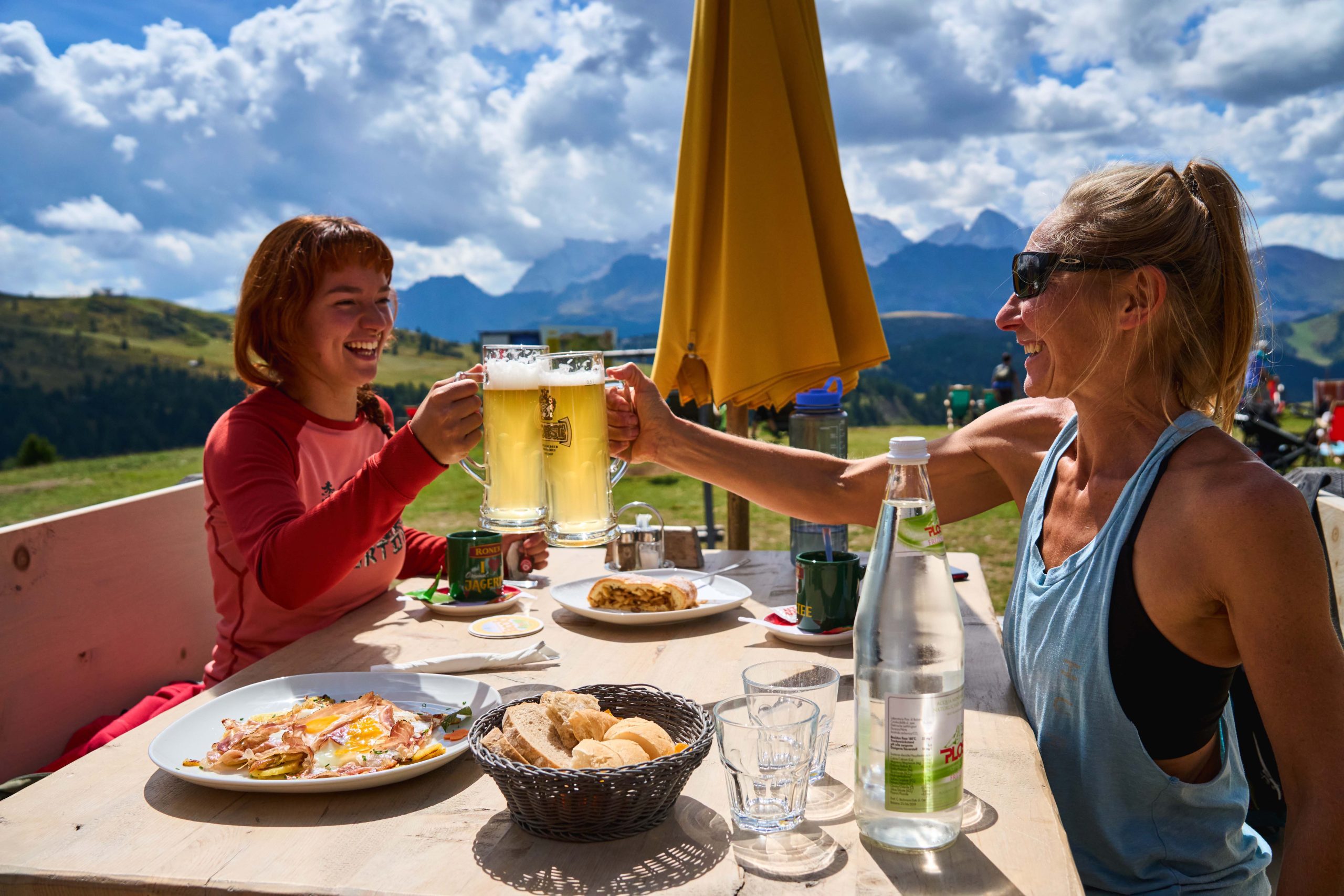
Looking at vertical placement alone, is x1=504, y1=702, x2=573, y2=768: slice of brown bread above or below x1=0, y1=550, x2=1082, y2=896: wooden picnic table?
above

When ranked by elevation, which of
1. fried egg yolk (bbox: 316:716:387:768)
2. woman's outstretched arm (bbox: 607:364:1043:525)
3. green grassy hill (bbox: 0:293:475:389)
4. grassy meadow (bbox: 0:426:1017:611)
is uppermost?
green grassy hill (bbox: 0:293:475:389)

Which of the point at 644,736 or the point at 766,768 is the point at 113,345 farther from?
the point at 766,768

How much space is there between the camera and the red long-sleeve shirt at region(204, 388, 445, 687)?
6.36 ft

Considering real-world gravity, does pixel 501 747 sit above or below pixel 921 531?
below

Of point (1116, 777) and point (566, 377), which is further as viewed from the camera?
point (566, 377)

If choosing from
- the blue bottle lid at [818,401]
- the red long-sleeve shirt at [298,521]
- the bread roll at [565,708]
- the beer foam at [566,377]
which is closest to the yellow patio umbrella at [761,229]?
the blue bottle lid at [818,401]

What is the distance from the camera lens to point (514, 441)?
1.74 m

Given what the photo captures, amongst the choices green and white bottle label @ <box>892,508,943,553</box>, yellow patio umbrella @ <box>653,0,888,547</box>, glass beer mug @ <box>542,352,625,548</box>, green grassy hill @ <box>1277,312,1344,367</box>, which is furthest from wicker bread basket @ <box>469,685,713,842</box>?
green grassy hill @ <box>1277,312,1344,367</box>

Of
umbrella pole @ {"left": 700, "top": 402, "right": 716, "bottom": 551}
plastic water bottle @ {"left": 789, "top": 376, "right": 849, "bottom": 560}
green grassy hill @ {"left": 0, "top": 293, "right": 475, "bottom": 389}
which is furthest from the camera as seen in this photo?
green grassy hill @ {"left": 0, "top": 293, "right": 475, "bottom": 389}

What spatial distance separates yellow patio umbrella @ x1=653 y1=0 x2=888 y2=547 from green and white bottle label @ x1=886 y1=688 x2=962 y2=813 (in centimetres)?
199

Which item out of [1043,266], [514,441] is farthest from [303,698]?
[1043,266]

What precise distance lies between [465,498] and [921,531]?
12549 millimetres

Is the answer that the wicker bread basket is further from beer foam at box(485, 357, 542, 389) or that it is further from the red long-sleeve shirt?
the red long-sleeve shirt

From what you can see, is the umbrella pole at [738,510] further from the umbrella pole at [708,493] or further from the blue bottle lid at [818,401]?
the umbrella pole at [708,493]
